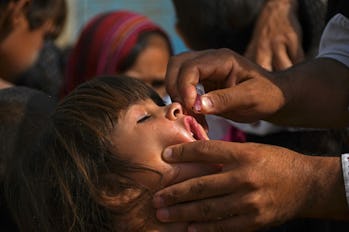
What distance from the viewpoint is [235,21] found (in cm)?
271

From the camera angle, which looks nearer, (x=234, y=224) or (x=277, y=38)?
(x=234, y=224)

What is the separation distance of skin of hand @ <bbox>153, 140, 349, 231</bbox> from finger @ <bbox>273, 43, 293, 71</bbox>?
0.98m

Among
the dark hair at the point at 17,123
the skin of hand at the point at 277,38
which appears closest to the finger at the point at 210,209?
the dark hair at the point at 17,123

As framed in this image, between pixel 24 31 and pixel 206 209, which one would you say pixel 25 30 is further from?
pixel 206 209

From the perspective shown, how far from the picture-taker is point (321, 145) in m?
2.52

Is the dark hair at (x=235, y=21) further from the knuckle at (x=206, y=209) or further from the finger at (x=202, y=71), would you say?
the knuckle at (x=206, y=209)

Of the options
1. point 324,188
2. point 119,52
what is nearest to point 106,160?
point 324,188

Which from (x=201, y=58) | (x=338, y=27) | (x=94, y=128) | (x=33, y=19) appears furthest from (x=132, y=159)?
(x=33, y=19)

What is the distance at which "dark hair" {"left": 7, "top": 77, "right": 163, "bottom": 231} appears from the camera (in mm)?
1781

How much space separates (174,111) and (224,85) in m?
0.22

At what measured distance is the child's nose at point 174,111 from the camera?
181 centimetres

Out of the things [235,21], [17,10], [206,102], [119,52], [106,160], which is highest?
[206,102]

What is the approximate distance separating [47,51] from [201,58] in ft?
6.57

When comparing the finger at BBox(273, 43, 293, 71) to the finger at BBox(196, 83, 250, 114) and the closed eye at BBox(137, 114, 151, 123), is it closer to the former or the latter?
the finger at BBox(196, 83, 250, 114)
